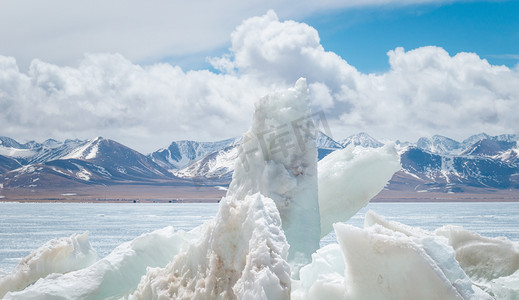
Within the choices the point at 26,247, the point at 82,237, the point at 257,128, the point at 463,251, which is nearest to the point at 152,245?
the point at 82,237

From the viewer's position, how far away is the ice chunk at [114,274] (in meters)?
7.73

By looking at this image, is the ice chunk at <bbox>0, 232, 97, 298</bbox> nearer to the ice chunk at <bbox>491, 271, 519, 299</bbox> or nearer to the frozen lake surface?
the frozen lake surface

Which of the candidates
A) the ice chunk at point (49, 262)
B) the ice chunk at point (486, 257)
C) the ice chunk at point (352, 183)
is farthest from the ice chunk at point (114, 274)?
the ice chunk at point (486, 257)

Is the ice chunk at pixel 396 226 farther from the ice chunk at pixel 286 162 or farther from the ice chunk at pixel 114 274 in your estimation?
the ice chunk at pixel 114 274

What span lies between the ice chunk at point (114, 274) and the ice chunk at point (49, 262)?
1058 millimetres

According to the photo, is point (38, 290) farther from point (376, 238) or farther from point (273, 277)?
point (376, 238)

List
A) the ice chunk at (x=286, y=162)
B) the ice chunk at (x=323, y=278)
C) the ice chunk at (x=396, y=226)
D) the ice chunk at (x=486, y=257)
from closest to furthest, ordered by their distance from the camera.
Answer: the ice chunk at (x=323, y=278) → the ice chunk at (x=396, y=226) → the ice chunk at (x=486, y=257) → the ice chunk at (x=286, y=162)

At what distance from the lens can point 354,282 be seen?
5.90 meters

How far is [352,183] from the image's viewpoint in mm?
10906

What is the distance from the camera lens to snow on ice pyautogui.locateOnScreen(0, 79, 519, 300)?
5.46 meters

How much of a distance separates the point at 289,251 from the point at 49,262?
4481 mm

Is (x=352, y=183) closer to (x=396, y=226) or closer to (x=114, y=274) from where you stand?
(x=396, y=226)

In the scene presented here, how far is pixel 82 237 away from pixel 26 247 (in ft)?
97.9

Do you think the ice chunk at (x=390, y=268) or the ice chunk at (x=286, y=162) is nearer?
the ice chunk at (x=390, y=268)
